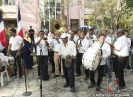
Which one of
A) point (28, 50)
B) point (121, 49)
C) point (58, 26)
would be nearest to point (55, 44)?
point (28, 50)

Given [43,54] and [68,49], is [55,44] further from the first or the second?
[68,49]

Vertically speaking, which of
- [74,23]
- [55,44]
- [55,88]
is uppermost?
[74,23]

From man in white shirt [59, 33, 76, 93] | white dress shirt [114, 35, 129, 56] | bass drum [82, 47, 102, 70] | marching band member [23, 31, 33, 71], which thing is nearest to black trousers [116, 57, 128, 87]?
white dress shirt [114, 35, 129, 56]

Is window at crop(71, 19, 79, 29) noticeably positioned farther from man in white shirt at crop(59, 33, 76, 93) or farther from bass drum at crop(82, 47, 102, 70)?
bass drum at crop(82, 47, 102, 70)

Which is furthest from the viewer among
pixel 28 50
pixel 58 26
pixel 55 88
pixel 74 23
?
pixel 74 23

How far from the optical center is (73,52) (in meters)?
5.93

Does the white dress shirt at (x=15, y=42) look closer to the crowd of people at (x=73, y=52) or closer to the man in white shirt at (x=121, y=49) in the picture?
the crowd of people at (x=73, y=52)

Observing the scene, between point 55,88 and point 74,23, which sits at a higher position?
point 74,23

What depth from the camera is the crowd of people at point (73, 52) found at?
5.84 m

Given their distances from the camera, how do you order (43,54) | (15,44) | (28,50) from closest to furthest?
(43,54) < (15,44) < (28,50)

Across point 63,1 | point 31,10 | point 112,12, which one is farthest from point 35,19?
point 112,12

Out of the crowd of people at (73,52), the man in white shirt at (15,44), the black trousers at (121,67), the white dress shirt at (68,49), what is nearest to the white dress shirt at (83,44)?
the crowd of people at (73,52)

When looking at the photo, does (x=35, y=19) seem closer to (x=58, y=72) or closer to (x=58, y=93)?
(x=58, y=72)

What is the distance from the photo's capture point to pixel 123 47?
5.82 metres
